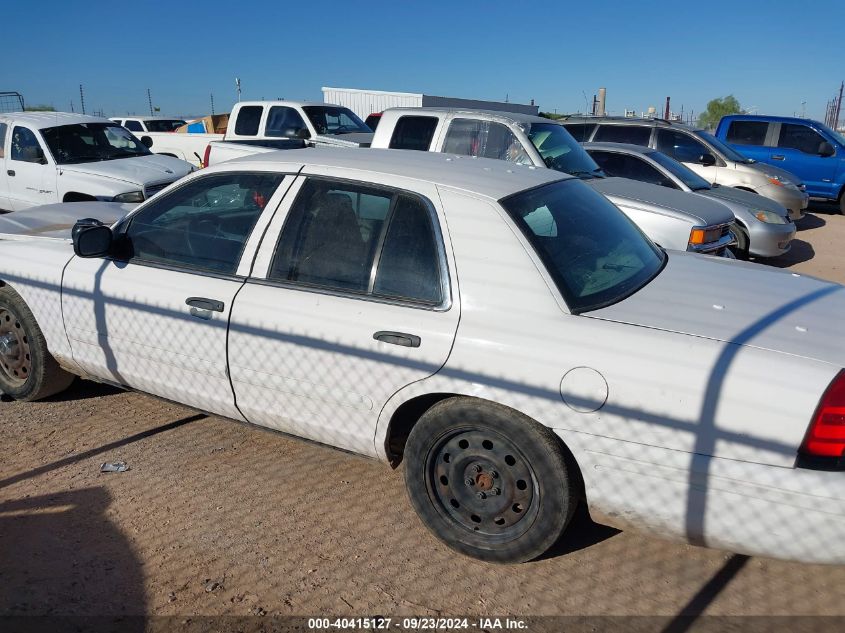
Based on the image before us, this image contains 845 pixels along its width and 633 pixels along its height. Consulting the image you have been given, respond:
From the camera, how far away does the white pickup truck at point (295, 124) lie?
37.2 ft

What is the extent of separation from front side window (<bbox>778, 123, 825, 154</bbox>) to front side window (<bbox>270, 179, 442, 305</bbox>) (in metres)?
13.7

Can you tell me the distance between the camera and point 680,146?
38.4 ft

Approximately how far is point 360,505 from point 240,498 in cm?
62

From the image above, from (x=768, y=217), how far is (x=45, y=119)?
32.0ft

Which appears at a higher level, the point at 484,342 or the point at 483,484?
the point at 484,342

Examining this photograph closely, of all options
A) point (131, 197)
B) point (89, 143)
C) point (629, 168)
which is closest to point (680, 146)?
point (629, 168)

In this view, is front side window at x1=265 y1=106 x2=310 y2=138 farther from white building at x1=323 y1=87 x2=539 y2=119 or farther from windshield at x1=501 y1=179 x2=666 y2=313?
white building at x1=323 y1=87 x2=539 y2=119

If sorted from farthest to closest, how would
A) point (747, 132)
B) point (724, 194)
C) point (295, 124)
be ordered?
point (747, 132) < point (295, 124) < point (724, 194)

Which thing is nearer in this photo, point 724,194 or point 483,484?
point 483,484

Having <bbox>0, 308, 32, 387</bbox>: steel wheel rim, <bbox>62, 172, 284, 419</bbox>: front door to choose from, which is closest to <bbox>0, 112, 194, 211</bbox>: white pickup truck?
<bbox>0, 308, 32, 387</bbox>: steel wheel rim

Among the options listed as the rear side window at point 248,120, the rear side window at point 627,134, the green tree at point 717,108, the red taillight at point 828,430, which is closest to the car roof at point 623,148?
the rear side window at point 627,134

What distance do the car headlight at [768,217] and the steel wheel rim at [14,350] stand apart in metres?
8.41

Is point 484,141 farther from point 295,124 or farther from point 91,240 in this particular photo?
point 295,124

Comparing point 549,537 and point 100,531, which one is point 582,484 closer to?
point 549,537
